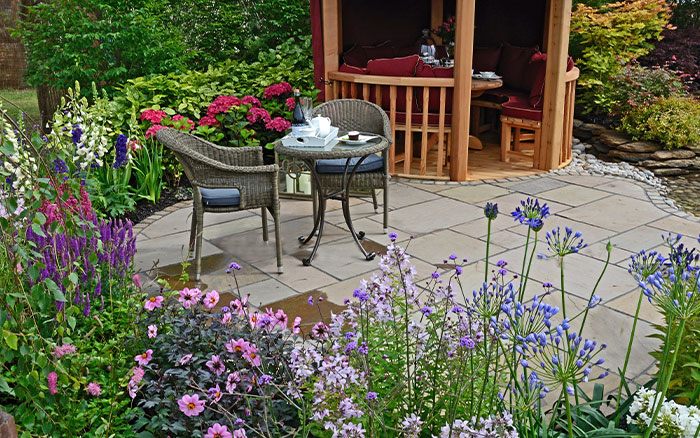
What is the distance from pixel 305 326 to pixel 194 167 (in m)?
1.24

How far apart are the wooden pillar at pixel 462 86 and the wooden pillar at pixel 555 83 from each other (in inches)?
33.5

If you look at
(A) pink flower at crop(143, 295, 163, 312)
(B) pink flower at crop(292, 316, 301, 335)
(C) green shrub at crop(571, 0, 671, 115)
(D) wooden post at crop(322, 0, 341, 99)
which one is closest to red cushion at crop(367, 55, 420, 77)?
(D) wooden post at crop(322, 0, 341, 99)

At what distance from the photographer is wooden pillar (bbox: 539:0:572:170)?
652 centimetres

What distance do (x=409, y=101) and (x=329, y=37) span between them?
1.14 metres

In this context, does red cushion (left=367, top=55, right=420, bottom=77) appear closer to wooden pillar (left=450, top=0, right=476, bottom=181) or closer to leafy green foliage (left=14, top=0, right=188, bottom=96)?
wooden pillar (left=450, top=0, right=476, bottom=181)

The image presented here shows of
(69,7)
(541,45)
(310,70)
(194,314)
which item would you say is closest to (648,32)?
(541,45)

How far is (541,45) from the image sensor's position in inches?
352

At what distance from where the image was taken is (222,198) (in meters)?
4.24

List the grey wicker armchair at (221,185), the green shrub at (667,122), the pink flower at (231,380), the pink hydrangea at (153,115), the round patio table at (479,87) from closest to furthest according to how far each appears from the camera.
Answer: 1. the pink flower at (231,380)
2. the grey wicker armchair at (221,185)
3. the pink hydrangea at (153,115)
4. the round patio table at (479,87)
5. the green shrub at (667,122)

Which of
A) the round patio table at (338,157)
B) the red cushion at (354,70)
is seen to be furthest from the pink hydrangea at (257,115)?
the round patio table at (338,157)

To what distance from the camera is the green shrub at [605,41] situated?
8.36 metres

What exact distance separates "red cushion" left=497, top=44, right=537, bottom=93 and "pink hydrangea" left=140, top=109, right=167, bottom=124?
4181mm

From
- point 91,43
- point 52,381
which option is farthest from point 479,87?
A: point 52,381

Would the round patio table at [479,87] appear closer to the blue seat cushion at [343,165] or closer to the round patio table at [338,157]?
the blue seat cushion at [343,165]
